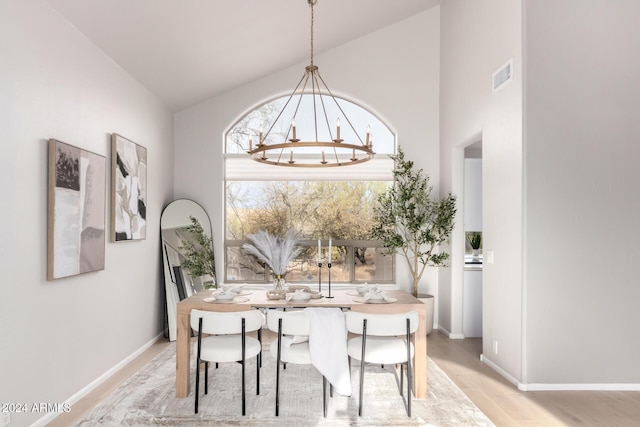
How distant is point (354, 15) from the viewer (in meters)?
5.26

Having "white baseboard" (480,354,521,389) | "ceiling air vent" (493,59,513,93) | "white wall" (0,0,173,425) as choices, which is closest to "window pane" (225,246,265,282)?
"white wall" (0,0,173,425)

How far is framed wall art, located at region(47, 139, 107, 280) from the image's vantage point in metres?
2.99

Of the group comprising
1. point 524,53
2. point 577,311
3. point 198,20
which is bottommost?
point 577,311

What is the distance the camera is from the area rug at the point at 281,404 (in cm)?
304

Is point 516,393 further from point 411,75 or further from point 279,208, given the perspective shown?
point 411,75

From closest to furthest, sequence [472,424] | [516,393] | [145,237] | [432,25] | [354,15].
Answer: [472,424]
[516,393]
[145,237]
[354,15]
[432,25]

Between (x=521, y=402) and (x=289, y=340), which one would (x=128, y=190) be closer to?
(x=289, y=340)

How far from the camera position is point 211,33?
13.8ft

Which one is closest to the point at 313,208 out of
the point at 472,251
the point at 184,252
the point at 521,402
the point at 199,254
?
the point at 199,254

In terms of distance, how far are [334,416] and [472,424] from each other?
912 mm

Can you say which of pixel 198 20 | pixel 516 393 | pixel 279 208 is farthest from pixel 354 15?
pixel 516 393

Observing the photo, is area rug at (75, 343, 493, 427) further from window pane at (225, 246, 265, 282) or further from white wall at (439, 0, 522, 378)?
window pane at (225, 246, 265, 282)

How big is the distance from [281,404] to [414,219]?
2.88 m

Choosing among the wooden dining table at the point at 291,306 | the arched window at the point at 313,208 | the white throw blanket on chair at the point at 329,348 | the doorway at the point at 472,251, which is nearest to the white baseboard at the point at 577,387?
the wooden dining table at the point at 291,306
